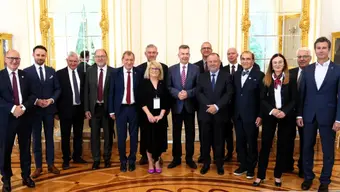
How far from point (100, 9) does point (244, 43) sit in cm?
285

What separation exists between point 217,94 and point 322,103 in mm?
1234

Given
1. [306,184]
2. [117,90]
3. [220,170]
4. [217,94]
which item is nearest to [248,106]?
[217,94]

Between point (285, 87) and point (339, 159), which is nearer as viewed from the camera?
point (285, 87)

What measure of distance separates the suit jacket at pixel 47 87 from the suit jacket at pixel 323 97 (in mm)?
3109

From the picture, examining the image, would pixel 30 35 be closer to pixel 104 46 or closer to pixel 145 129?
pixel 104 46

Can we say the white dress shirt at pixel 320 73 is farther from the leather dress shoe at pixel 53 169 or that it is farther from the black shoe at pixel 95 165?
the leather dress shoe at pixel 53 169

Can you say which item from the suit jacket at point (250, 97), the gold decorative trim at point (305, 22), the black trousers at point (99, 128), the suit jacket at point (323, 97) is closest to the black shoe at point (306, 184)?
the suit jacket at point (323, 97)

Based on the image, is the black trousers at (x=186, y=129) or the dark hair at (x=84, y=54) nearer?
the black trousers at (x=186, y=129)

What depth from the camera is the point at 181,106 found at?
14.8ft

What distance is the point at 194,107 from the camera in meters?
4.57

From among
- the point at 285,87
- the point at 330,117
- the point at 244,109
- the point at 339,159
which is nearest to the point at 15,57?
the point at 244,109

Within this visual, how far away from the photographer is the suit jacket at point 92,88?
4484mm

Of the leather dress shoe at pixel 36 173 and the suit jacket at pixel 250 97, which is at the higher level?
the suit jacket at pixel 250 97

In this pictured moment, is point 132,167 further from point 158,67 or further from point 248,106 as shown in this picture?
point 248,106
